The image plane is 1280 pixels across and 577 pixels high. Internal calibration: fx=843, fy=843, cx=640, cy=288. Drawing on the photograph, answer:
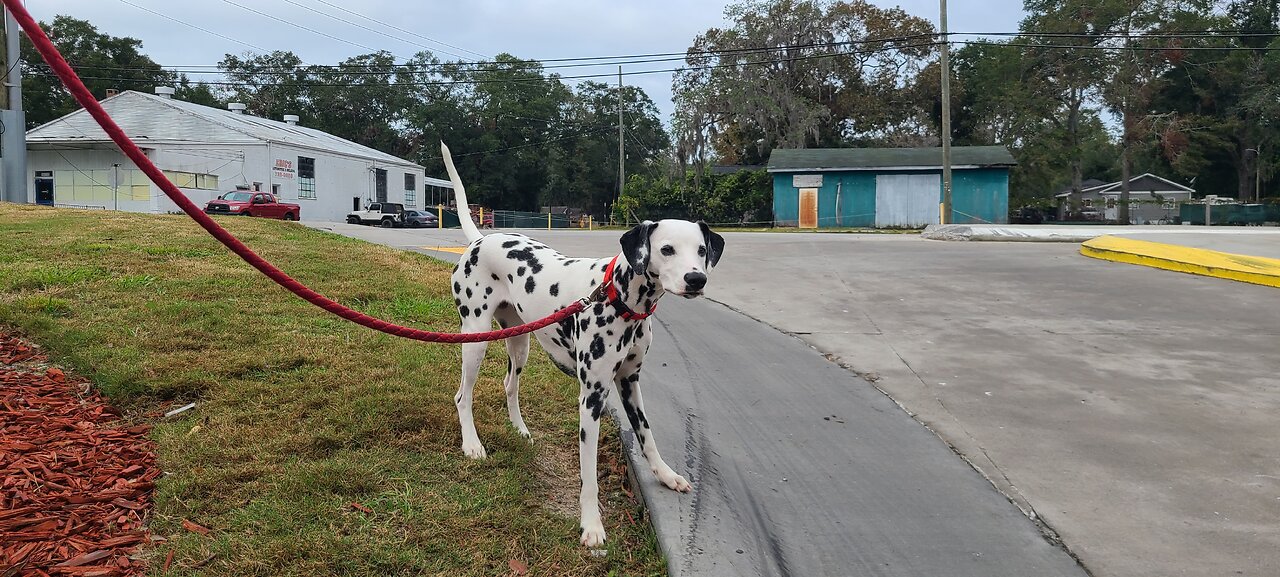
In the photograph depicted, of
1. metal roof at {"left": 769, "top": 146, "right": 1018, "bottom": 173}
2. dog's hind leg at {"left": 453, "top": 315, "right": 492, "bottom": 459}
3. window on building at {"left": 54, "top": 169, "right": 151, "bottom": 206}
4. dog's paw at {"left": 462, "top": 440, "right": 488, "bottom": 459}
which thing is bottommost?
dog's paw at {"left": 462, "top": 440, "right": 488, "bottom": 459}

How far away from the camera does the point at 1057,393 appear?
6.11m

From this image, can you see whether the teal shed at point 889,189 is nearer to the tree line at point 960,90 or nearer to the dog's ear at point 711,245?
the tree line at point 960,90

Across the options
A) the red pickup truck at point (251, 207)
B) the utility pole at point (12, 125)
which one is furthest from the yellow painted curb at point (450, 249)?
the red pickup truck at point (251, 207)

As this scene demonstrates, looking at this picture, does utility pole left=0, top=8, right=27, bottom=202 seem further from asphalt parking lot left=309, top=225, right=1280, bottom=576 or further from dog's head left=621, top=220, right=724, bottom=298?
dog's head left=621, top=220, right=724, bottom=298

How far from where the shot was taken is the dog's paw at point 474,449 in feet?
14.1

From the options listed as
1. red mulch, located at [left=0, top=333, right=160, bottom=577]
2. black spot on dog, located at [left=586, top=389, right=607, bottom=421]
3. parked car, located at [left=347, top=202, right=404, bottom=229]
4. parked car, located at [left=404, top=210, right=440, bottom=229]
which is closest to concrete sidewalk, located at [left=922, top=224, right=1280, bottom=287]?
black spot on dog, located at [left=586, top=389, right=607, bottom=421]

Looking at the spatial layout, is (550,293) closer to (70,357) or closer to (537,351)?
(537,351)

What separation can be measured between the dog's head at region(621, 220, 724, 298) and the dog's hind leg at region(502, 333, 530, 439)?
1.26 meters

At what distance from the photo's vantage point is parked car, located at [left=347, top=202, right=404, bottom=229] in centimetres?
3644

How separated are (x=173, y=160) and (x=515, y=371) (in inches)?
1531

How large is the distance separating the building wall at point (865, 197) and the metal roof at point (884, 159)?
12.4 inches

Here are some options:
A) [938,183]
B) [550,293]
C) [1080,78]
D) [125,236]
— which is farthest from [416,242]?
[1080,78]

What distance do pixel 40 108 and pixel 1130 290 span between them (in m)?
57.0

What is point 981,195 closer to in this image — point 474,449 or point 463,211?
point 463,211
